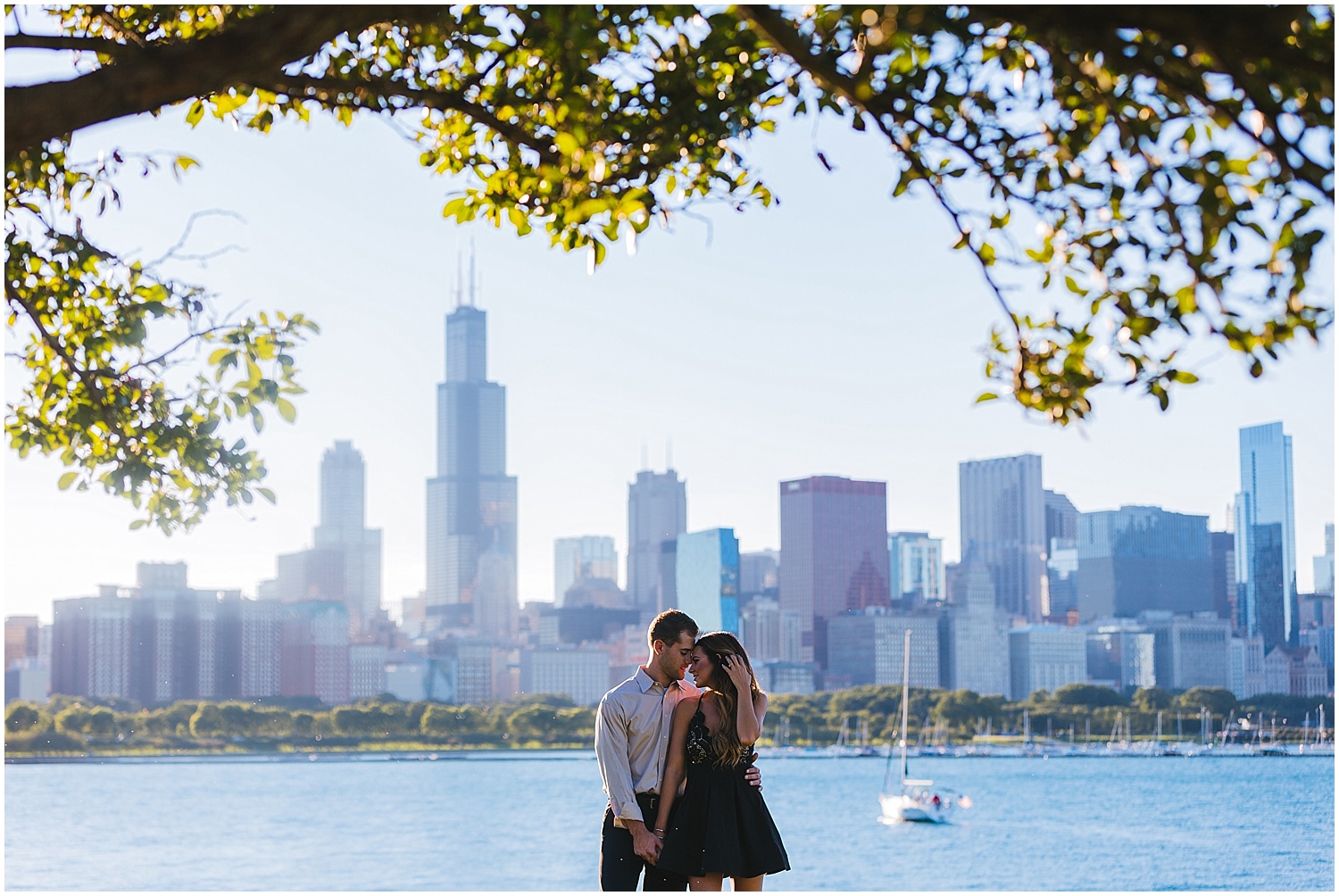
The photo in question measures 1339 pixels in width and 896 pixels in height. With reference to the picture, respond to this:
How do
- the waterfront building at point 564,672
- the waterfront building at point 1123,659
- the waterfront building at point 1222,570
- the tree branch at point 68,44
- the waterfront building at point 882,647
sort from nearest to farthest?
the tree branch at point 68,44
the waterfront building at point 1123,659
the waterfront building at point 882,647
the waterfront building at point 1222,570
the waterfront building at point 564,672

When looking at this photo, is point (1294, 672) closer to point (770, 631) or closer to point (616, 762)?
point (770, 631)

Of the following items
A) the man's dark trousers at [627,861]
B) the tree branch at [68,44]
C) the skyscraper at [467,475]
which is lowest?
the man's dark trousers at [627,861]

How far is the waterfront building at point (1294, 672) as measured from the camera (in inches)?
3541

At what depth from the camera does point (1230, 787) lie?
65.1 meters

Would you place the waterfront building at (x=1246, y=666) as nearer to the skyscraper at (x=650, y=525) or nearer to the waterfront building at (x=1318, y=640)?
the waterfront building at (x=1318, y=640)

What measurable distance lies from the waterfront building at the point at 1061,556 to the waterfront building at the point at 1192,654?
16.1m

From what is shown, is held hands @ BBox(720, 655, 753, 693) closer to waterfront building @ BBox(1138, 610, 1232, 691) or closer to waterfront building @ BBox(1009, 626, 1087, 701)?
waterfront building @ BBox(1138, 610, 1232, 691)

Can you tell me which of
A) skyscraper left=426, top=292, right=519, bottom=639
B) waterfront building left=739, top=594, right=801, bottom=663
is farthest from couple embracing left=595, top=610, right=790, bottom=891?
skyscraper left=426, top=292, right=519, bottom=639

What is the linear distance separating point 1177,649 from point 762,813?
96.1 m

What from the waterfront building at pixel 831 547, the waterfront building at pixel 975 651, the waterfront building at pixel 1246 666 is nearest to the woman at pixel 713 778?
the waterfront building at pixel 1246 666

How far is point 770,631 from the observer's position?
109 metres

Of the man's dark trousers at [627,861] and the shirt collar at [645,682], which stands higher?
the shirt collar at [645,682]

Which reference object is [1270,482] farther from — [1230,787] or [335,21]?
[335,21]

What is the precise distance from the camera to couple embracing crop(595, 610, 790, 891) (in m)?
4.71
